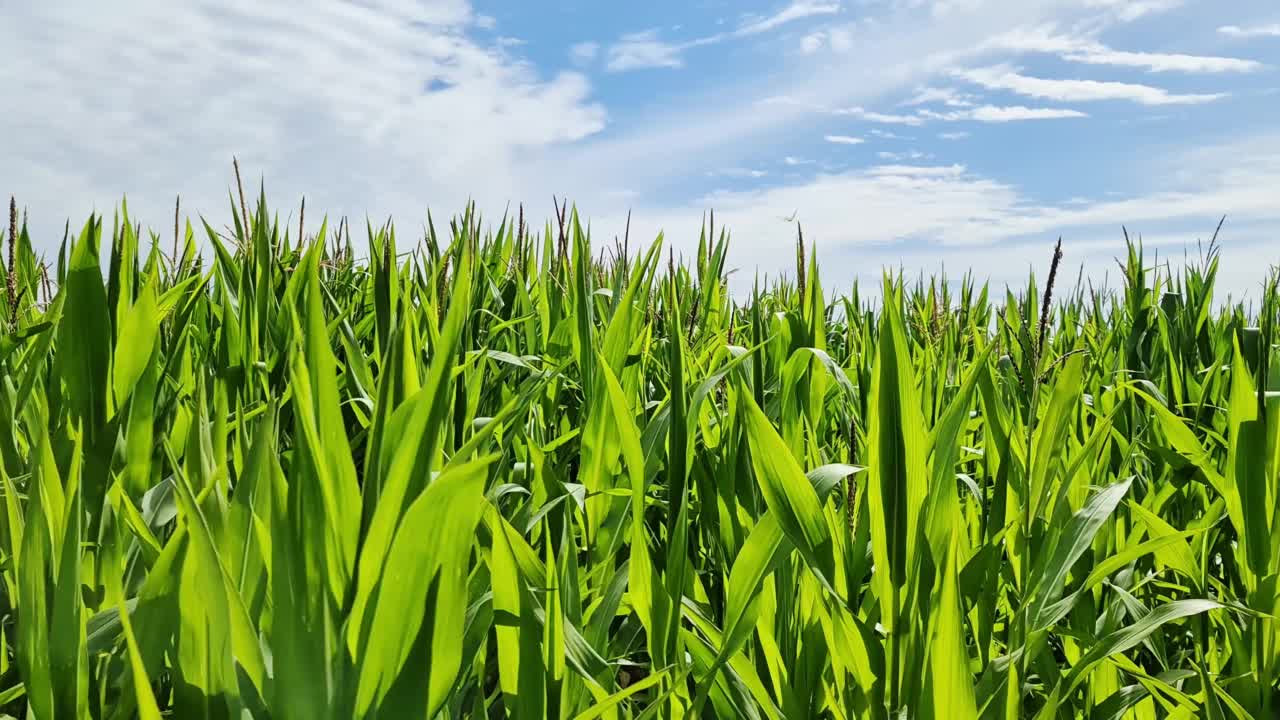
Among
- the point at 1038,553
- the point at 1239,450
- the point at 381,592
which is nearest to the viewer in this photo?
the point at 381,592

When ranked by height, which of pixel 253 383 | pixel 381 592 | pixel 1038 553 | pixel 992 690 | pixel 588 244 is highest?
pixel 588 244

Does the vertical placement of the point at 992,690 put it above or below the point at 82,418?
below

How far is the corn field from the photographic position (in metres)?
0.58

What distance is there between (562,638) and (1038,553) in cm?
60

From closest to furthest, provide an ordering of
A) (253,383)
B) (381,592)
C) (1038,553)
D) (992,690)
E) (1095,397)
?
(381,592)
(992,690)
(1038,553)
(253,383)
(1095,397)

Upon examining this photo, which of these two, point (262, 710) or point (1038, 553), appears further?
point (1038, 553)

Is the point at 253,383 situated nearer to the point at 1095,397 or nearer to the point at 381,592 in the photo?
the point at 381,592

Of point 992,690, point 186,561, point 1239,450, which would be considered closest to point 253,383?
point 186,561

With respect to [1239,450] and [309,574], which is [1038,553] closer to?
[1239,450]

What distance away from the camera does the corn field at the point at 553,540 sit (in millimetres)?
579

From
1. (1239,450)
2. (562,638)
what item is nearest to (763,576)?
(562,638)

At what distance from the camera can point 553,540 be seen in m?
1.14

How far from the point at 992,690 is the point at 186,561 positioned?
31.2 inches

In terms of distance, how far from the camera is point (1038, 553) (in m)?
1.01
